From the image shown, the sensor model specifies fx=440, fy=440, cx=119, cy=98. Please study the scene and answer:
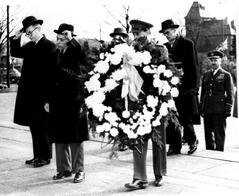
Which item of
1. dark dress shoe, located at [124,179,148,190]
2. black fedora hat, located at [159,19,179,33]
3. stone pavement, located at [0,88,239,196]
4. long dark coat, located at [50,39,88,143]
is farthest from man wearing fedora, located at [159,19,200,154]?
dark dress shoe, located at [124,179,148,190]

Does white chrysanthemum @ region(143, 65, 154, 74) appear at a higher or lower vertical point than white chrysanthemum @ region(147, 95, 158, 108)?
higher

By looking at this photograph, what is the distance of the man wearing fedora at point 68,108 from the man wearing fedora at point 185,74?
1.70 meters

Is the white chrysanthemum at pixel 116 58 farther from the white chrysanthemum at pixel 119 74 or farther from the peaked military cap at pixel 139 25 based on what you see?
the peaked military cap at pixel 139 25

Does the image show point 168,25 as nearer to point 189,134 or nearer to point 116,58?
point 189,134

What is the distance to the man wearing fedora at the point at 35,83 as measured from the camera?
6.08m

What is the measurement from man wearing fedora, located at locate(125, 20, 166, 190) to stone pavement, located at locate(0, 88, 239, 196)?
0.10 metres

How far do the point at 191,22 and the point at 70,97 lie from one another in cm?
4871

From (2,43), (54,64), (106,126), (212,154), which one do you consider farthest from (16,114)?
(2,43)

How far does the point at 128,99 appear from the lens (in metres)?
4.53

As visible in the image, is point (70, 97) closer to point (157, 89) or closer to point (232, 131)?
point (157, 89)

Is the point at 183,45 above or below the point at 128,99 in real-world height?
above

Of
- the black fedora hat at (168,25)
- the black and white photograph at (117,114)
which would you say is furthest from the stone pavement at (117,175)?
the black fedora hat at (168,25)

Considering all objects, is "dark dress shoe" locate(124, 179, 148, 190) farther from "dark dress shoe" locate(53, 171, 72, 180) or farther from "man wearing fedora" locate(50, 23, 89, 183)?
"dark dress shoe" locate(53, 171, 72, 180)

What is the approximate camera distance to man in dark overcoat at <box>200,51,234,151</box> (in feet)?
23.7
